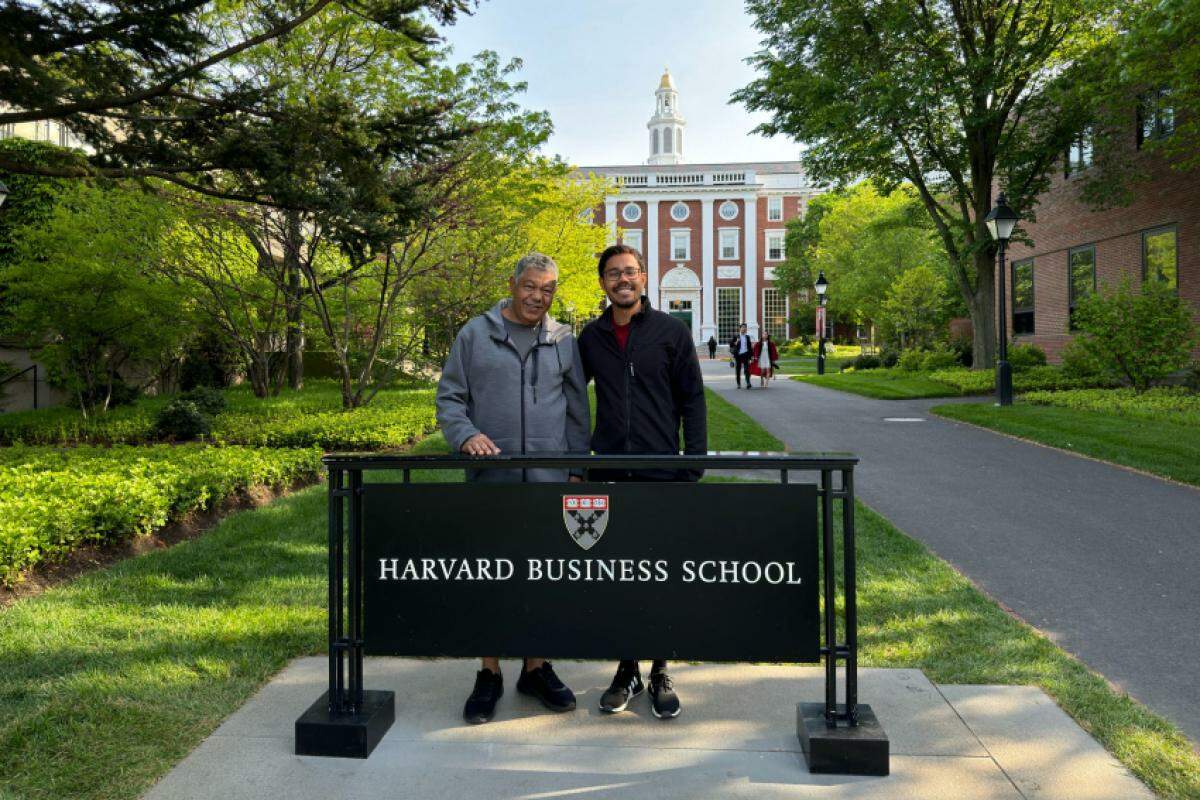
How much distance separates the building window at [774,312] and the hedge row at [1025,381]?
4398 centimetres

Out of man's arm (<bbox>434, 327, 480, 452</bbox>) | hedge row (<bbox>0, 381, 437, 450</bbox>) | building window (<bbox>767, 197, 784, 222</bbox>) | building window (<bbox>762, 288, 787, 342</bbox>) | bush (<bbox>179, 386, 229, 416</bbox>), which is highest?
building window (<bbox>767, 197, 784, 222</bbox>)

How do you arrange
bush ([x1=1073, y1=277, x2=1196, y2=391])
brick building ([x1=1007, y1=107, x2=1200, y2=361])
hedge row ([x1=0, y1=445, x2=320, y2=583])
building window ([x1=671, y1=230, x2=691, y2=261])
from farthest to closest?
1. building window ([x1=671, y1=230, x2=691, y2=261])
2. brick building ([x1=1007, y1=107, x2=1200, y2=361])
3. bush ([x1=1073, y1=277, x2=1196, y2=391])
4. hedge row ([x1=0, y1=445, x2=320, y2=583])

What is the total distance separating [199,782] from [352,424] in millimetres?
9149

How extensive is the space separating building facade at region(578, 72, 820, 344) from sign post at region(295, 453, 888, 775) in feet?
213

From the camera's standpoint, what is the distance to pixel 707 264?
68500 mm

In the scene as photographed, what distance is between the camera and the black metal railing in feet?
9.87

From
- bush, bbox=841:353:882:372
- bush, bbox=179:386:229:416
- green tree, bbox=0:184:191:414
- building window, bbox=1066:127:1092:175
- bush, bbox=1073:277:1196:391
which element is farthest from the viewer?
Result: bush, bbox=841:353:882:372

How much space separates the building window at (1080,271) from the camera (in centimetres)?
2231

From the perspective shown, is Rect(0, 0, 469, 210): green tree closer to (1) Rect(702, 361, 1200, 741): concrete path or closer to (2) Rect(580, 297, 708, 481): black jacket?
(2) Rect(580, 297, 708, 481): black jacket

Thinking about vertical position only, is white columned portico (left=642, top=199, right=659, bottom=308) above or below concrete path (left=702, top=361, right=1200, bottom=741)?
above

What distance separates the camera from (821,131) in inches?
742

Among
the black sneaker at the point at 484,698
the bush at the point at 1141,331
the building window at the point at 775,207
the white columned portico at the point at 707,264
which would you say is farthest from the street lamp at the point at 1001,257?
the building window at the point at 775,207

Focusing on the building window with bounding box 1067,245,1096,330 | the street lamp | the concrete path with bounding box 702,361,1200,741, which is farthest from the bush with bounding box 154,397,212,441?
the building window with bounding box 1067,245,1096,330

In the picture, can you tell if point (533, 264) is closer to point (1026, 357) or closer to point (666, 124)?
point (1026, 357)
